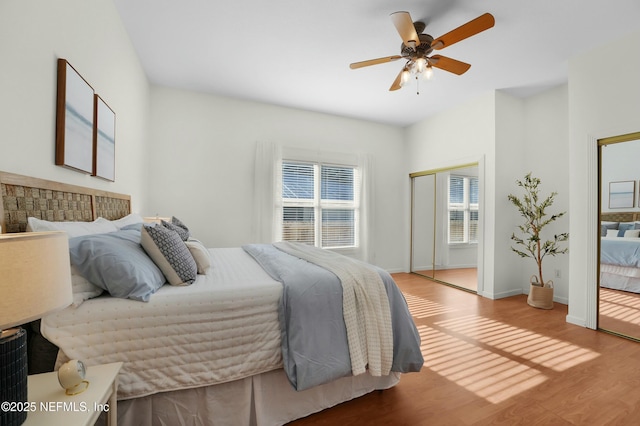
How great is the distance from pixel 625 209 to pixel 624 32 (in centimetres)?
159

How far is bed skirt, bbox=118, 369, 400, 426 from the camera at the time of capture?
1.29 meters

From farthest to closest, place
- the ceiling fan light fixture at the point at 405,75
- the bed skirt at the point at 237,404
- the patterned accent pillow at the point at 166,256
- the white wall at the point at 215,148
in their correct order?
the white wall at the point at 215,148 < the ceiling fan light fixture at the point at 405,75 < the patterned accent pillow at the point at 166,256 < the bed skirt at the point at 237,404

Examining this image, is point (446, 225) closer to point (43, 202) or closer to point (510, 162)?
point (510, 162)

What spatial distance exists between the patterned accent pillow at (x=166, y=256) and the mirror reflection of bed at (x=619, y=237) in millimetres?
3641

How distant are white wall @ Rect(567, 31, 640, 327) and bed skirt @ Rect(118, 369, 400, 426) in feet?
9.02

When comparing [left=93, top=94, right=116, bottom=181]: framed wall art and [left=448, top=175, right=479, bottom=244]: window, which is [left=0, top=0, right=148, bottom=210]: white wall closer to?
[left=93, top=94, right=116, bottom=181]: framed wall art

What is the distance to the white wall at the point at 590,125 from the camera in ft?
8.29

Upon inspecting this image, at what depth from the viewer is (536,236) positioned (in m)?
3.47

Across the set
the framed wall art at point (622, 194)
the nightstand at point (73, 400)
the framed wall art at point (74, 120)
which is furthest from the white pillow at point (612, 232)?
the framed wall art at point (74, 120)

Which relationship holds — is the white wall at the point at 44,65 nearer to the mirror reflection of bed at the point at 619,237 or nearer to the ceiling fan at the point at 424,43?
the ceiling fan at the point at 424,43

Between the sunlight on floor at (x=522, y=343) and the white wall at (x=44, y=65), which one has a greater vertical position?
the white wall at (x=44, y=65)

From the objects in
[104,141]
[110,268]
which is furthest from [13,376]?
[104,141]

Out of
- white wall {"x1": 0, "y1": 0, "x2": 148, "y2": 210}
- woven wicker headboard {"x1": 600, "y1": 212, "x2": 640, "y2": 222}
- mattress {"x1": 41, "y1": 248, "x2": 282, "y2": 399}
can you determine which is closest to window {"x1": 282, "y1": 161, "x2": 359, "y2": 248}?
white wall {"x1": 0, "y1": 0, "x2": 148, "y2": 210}

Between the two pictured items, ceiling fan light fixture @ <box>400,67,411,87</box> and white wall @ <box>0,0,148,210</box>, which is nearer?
white wall @ <box>0,0,148,210</box>
